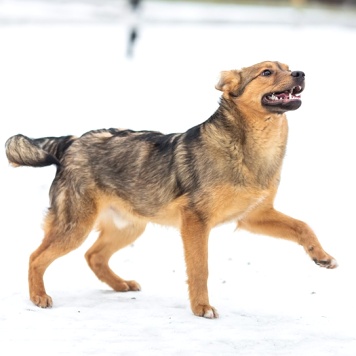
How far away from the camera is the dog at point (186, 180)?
7.27 metres

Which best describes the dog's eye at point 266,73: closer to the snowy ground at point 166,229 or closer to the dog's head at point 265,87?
the dog's head at point 265,87

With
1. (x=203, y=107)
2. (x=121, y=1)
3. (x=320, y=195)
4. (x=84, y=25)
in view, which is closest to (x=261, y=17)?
(x=121, y=1)

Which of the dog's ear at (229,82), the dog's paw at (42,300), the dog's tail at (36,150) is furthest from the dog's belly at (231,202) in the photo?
the dog's tail at (36,150)

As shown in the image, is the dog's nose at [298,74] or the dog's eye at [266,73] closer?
the dog's nose at [298,74]

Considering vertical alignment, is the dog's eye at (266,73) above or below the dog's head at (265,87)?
above

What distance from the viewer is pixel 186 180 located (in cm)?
748

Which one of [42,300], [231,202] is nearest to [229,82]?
[231,202]

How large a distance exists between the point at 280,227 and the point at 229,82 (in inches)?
44.7

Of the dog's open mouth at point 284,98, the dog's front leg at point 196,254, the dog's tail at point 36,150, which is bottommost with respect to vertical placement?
the dog's front leg at point 196,254

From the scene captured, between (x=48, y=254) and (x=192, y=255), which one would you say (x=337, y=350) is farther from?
(x=48, y=254)

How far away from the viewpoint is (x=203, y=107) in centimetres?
1644

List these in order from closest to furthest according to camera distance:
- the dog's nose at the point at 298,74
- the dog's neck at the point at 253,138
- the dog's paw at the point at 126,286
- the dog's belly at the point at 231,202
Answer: the dog's nose at the point at 298,74 < the dog's belly at the point at 231,202 < the dog's neck at the point at 253,138 < the dog's paw at the point at 126,286

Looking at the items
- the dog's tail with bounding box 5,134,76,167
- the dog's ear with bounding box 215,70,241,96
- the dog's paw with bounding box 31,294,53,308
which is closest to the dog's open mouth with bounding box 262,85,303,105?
the dog's ear with bounding box 215,70,241,96

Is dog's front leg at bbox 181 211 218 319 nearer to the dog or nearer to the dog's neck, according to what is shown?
the dog
